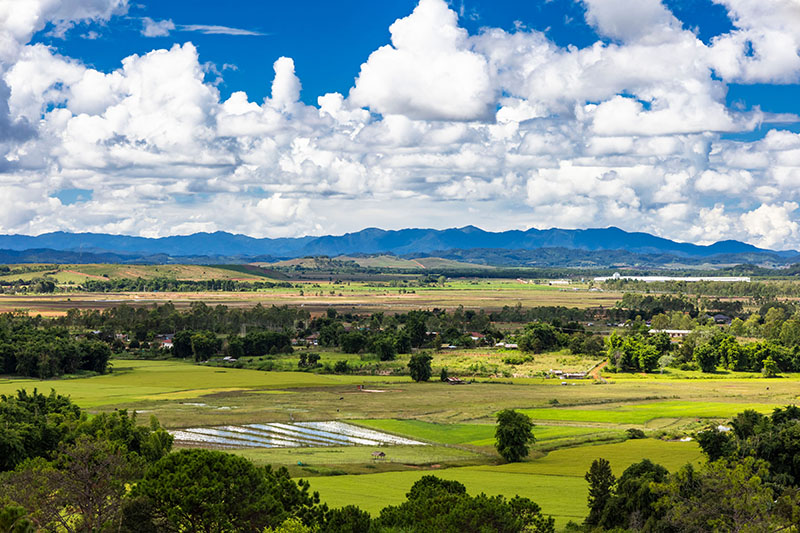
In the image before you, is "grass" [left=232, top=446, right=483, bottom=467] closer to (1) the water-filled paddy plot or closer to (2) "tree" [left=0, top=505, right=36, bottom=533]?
(1) the water-filled paddy plot

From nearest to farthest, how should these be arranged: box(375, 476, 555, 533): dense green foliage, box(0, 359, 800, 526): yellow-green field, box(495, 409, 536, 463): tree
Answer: box(375, 476, 555, 533): dense green foliage < box(0, 359, 800, 526): yellow-green field < box(495, 409, 536, 463): tree

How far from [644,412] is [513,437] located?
81.5 ft

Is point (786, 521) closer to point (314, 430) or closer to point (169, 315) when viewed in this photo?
point (314, 430)

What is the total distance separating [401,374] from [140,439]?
6401cm

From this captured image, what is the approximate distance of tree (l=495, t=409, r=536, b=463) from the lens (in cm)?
5834

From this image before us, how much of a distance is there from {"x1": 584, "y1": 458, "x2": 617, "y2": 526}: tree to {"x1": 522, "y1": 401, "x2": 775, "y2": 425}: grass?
31.5 metres

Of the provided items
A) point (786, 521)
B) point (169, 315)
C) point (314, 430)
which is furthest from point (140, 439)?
point (169, 315)

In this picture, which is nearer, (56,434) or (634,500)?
(634,500)

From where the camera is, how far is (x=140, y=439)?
50562 mm

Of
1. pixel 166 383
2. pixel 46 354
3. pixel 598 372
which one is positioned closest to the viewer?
pixel 166 383

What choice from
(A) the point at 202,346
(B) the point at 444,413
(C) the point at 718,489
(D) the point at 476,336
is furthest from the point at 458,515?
(D) the point at 476,336

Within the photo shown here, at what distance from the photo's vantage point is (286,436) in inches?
2633

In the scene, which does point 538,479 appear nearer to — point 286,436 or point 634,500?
point 634,500

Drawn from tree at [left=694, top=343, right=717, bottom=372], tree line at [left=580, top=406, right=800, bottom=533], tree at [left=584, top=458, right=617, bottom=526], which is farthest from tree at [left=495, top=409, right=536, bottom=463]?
tree at [left=694, top=343, right=717, bottom=372]
